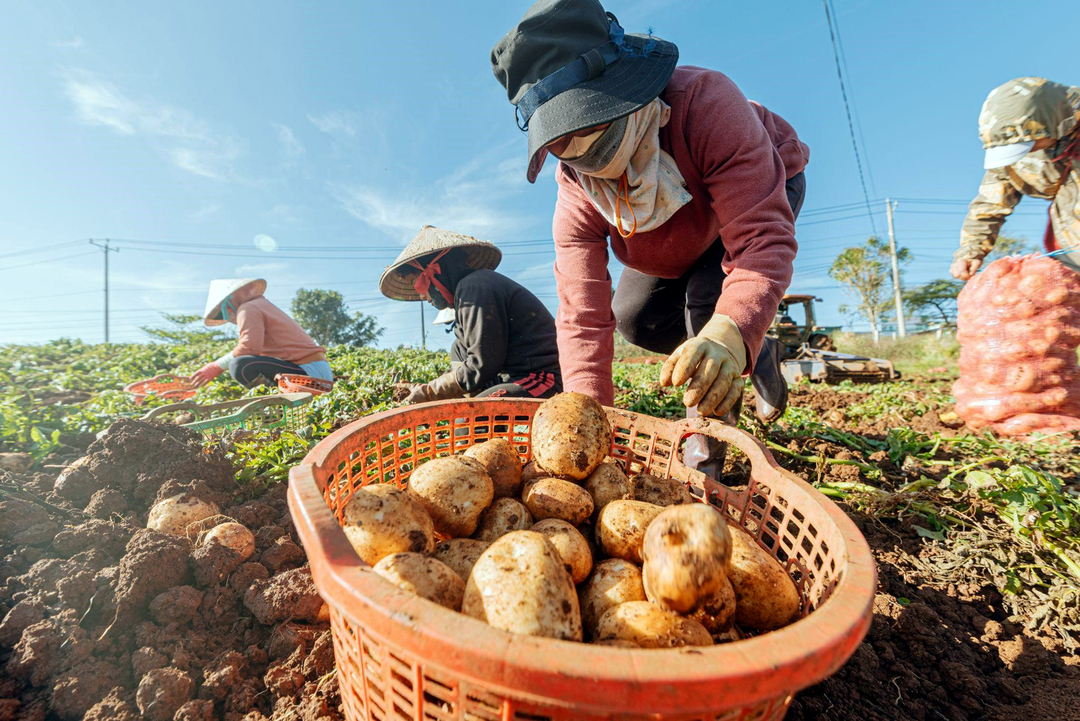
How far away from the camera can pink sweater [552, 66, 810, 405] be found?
69.1 inches

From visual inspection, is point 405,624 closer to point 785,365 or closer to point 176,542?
point 176,542

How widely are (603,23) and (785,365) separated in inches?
326

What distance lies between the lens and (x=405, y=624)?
0.63m

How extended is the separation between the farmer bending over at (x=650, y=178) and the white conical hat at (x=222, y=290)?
549cm

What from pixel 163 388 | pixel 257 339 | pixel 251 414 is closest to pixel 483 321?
pixel 251 414

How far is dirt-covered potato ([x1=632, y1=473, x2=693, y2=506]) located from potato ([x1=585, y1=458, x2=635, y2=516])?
0.03m

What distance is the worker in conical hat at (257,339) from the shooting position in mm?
6191

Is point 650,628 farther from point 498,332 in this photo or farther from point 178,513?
point 498,332

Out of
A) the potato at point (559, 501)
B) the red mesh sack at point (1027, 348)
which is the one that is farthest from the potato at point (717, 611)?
the red mesh sack at point (1027, 348)

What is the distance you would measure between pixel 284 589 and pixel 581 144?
193 centimetres

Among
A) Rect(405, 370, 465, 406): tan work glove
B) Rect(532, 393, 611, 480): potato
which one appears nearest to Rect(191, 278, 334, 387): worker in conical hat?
Rect(405, 370, 465, 406): tan work glove

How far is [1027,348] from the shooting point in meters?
3.66

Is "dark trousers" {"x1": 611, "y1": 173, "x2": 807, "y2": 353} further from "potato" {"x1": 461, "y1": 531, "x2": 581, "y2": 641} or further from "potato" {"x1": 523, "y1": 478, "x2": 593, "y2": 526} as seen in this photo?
"potato" {"x1": 461, "y1": 531, "x2": 581, "y2": 641}

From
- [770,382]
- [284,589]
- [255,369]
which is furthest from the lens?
[255,369]
